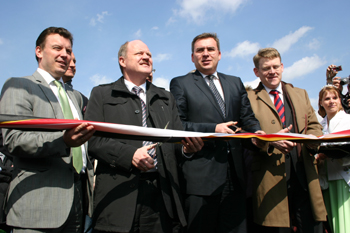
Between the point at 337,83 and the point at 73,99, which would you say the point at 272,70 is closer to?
the point at 337,83

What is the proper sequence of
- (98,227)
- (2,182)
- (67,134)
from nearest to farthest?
1. (67,134)
2. (98,227)
3. (2,182)

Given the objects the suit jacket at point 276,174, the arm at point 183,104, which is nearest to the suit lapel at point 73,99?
the arm at point 183,104

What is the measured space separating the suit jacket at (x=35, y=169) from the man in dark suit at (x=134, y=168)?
306mm

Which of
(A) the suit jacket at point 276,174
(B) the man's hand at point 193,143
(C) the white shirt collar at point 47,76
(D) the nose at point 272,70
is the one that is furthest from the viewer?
(D) the nose at point 272,70

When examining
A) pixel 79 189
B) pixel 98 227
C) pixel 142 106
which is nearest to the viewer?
pixel 98 227

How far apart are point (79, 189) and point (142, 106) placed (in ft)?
3.27

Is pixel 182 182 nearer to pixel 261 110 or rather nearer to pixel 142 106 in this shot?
pixel 142 106

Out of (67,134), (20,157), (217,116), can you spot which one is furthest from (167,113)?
(20,157)

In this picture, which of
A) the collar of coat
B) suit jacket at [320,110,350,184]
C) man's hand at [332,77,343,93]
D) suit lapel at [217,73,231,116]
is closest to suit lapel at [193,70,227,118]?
suit lapel at [217,73,231,116]

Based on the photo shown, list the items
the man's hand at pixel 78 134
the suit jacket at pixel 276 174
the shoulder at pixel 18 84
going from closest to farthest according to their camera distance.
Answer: the man's hand at pixel 78 134 → the shoulder at pixel 18 84 → the suit jacket at pixel 276 174

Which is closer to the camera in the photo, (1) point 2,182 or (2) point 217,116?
(2) point 217,116

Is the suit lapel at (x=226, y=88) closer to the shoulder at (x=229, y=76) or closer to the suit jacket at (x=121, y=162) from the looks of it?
the shoulder at (x=229, y=76)

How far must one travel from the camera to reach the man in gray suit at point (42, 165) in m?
2.04

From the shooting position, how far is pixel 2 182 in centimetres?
436
